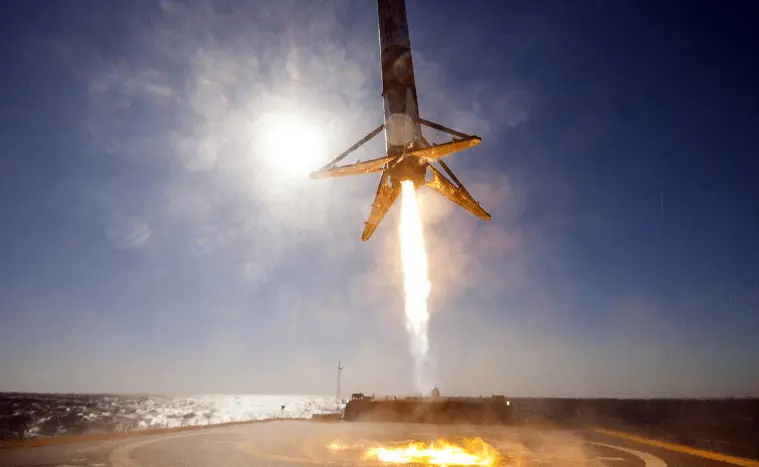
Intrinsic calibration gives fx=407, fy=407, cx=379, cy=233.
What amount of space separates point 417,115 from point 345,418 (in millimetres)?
32435

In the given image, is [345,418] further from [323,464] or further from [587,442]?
[323,464]

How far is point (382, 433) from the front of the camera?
28.5 metres

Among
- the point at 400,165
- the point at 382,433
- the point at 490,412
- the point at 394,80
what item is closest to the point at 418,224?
the point at 400,165

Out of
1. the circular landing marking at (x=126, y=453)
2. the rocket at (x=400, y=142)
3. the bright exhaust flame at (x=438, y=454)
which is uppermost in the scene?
the rocket at (x=400, y=142)

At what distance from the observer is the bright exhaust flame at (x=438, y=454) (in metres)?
18.2

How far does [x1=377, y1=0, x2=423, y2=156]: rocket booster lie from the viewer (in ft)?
69.5

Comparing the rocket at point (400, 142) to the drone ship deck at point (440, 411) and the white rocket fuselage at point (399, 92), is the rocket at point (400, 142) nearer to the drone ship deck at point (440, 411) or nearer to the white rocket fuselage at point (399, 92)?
the white rocket fuselage at point (399, 92)

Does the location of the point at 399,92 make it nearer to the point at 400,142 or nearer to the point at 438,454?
the point at 400,142

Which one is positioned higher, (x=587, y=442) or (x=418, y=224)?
(x=418, y=224)

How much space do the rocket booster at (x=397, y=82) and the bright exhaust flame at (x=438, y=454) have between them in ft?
48.1

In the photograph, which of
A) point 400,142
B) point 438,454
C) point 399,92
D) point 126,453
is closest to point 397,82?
point 399,92

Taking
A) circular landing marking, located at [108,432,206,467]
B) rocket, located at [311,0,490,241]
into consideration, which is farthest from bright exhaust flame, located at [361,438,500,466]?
rocket, located at [311,0,490,241]

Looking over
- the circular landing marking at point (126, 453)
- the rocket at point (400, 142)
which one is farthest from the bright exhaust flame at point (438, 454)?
the rocket at point (400, 142)

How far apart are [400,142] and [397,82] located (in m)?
3.65
